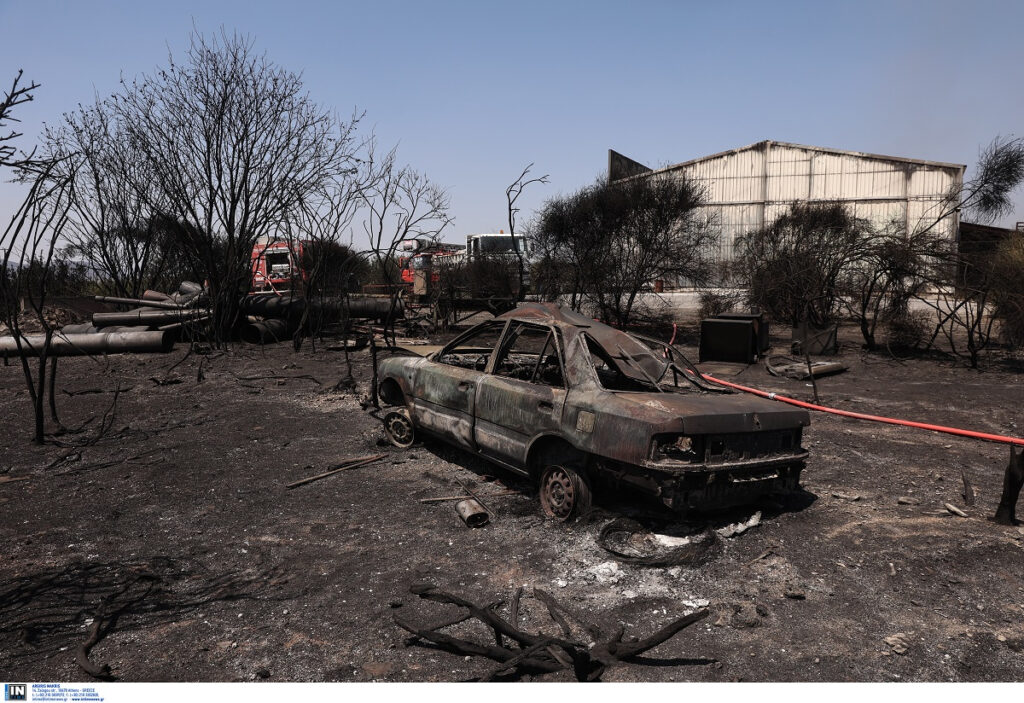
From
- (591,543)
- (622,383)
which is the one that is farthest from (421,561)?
(622,383)

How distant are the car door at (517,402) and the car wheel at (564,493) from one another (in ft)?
0.94

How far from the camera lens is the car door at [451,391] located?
5.68 meters

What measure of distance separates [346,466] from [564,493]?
2.50m

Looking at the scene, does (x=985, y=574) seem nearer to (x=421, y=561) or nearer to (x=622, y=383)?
(x=622, y=383)

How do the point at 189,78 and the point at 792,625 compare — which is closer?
the point at 792,625

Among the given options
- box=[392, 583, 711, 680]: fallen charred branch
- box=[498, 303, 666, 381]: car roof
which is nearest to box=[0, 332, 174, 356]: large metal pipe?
box=[498, 303, 666, 381]: car roof

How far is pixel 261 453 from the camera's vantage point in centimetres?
673

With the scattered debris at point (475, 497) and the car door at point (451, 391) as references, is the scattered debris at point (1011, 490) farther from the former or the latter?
the car door at point (451, 391)

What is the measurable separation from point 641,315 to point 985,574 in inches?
643

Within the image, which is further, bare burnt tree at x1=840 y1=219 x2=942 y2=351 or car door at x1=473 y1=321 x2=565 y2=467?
bare burnt tree at x1=840 y1=219 x2=942 y2=351

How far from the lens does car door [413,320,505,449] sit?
5680mm

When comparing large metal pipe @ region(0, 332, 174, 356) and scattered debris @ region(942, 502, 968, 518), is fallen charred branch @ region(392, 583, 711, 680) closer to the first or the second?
scattered debris @ region(942, 502, 968, 518)

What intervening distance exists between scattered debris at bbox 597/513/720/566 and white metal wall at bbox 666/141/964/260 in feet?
71.6

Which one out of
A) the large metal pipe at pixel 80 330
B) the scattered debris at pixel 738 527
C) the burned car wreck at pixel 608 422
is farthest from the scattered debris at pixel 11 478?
the large metal pipe at pixel 80 330
